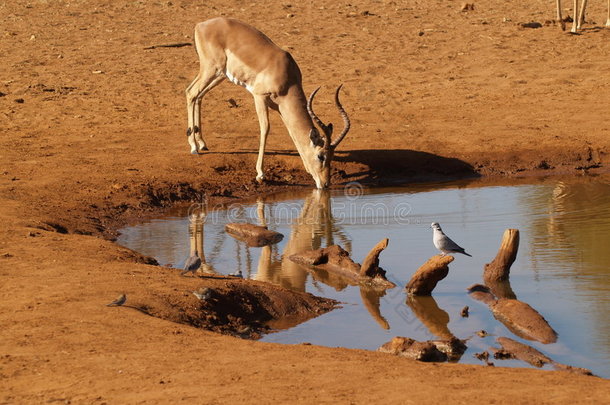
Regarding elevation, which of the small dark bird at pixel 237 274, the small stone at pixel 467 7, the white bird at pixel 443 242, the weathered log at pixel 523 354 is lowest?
the weathered log at pixel 523 354

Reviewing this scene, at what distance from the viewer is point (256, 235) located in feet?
35.6

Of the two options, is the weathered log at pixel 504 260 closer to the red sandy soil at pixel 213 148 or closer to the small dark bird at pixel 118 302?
the red sandy soil at pixel 213 148

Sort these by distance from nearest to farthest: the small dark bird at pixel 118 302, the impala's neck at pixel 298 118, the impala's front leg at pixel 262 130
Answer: the small dark bird at pixel 118 302
the impala's neck at pixel 298 118
the impala's front leg at pixel 262 130

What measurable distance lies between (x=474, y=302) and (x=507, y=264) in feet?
2.11

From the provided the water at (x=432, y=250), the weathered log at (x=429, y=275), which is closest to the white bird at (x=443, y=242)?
the weathered log at (x=429, y=275)

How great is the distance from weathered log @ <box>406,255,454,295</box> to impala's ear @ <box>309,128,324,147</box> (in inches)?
185

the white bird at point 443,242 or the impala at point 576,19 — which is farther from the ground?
the impala at point 576,19

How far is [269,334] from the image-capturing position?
7613mm

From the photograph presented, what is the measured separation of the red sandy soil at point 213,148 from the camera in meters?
5.96

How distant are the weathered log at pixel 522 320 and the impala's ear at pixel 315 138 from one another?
5204 millimetres

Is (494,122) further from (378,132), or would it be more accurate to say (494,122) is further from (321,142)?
(321,142)

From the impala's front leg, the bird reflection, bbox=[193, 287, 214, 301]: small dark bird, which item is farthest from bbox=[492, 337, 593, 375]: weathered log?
the impala's front leg

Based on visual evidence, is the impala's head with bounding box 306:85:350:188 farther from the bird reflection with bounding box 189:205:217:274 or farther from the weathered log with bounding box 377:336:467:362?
the weathered log with bounding box 377:336:467:362

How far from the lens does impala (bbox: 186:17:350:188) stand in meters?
13.2
